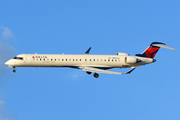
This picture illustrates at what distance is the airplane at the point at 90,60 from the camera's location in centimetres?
5884

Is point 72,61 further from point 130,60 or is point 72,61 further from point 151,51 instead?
point 151,51

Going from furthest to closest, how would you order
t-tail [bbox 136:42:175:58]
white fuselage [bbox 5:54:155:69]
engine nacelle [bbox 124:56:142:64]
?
t-tail [bbox 136:42:175:58] < engine nacelle [bbox 124:56:142:64] < white fuselage [bbox 5:54:155:69]

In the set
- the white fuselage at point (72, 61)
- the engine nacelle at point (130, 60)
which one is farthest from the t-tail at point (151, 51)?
the engine nacelle at point (130, 60)

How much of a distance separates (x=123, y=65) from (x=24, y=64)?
17048mm

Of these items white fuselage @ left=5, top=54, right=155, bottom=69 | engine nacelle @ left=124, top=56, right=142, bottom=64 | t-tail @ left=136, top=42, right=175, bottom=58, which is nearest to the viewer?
white fuselage @ left=5, top=54, right=155, bottom=69

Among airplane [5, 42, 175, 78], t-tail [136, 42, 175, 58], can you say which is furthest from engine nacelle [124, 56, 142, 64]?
t-tail [136, 42, 175, 58]

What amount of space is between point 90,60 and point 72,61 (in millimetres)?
3148

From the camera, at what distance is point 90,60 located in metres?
60.6

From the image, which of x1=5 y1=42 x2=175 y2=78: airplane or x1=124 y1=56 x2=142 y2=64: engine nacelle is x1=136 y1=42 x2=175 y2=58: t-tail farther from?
x1=124 y1=56 x2=142 y2=64: engine nacelle

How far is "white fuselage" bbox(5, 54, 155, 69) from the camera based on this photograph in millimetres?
58812

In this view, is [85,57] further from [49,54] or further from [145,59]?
[145,59]

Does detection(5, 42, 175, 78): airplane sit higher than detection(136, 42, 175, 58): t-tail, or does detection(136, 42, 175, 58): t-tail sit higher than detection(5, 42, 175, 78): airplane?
detection(136, 42, 175, 58): t-tail

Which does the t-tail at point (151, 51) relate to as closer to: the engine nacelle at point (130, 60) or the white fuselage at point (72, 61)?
the white fuselage at point (72, 61)

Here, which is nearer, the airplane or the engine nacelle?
the airplane
